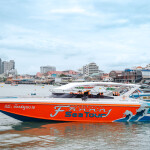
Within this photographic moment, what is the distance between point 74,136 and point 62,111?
6.76 ft

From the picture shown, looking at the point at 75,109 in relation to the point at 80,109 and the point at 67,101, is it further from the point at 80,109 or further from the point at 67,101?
the point at 67,101

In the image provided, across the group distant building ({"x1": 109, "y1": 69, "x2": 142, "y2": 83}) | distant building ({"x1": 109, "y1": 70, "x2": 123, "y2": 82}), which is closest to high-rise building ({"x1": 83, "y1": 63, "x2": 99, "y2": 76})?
distant building ({"x1": 109, "y1": 70, "x2": 123, "y2": 82})

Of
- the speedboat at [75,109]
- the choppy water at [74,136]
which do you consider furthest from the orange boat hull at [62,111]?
the choppy water at [74,136]

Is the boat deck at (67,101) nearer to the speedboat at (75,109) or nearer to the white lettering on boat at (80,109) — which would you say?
the speedboat at (75,109)

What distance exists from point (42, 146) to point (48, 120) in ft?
10.7

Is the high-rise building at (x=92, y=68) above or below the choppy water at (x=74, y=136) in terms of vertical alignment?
above

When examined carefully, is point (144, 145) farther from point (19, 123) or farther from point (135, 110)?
point (19, 123)

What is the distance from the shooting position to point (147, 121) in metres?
13.3

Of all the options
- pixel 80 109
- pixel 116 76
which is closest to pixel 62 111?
pixel 80 109

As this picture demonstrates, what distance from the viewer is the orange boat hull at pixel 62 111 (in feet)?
40.6

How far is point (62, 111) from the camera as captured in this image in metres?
Answer: 12.5

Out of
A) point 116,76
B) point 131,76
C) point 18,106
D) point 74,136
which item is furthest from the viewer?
point 116,76

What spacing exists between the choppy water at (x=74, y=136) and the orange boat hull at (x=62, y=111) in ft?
1.10

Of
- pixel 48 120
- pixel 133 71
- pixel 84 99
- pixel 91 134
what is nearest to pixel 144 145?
pixel 91 134
